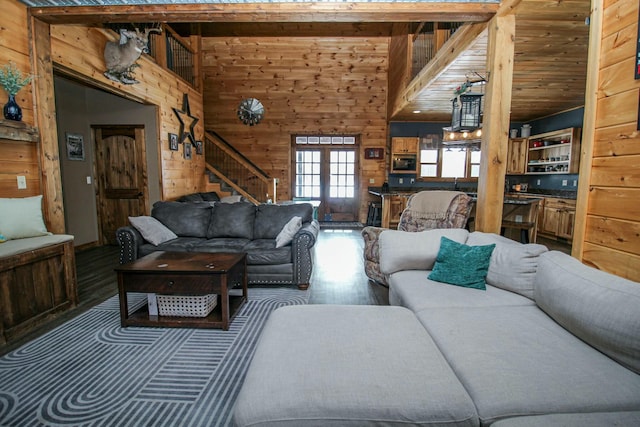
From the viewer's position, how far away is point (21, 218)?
2.75m

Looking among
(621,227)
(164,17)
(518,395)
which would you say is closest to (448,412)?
(518,395)

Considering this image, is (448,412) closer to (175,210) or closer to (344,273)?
(344,273)

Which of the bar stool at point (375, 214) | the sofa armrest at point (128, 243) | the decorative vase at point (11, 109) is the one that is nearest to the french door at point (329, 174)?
the bar stool at point (375, 214)

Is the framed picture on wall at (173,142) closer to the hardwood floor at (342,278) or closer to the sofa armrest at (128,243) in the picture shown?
the sofa armrest at (128,243)

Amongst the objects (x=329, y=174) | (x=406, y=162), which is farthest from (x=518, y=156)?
(x=329, y=174)

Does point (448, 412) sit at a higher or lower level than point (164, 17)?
lower

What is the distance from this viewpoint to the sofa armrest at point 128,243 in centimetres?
361

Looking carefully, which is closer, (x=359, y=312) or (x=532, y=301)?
(x=359, y=312)

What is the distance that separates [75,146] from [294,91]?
16.3 ft

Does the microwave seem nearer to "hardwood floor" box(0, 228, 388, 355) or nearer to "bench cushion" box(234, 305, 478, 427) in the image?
"hardwood floor" box(0, 228, 388, 355)

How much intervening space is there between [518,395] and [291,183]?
7.81m

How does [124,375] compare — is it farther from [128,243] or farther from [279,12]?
[279,12]

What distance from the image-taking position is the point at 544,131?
7.54m

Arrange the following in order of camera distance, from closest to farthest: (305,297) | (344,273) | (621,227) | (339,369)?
(339,369) < (621,227) < (305,297) < (344,273)
